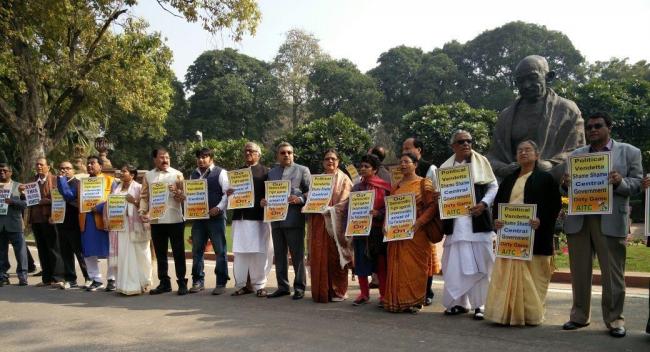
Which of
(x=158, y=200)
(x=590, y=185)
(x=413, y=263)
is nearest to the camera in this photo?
(x=590, y=185)

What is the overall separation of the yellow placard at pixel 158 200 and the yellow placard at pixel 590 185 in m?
4.98

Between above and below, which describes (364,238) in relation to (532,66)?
below

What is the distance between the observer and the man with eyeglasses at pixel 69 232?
848 centimetres

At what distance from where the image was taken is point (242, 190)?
7449 millimetres

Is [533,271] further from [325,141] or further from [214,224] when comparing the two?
[325,141]

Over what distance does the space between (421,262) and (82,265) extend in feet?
17.9

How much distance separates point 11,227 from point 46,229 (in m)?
0.55

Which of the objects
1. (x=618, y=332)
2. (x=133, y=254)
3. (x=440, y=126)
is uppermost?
(x=440, y=126)

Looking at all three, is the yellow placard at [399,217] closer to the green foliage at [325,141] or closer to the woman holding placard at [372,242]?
the woman holding placard at [372,242]

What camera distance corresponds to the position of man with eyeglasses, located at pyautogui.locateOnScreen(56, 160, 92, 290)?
8477 millimetres

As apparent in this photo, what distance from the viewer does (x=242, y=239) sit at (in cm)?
751

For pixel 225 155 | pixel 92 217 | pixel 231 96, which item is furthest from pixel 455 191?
pixel 231 96

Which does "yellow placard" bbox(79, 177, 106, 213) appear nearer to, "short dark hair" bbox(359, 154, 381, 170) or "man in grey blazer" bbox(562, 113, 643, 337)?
"short dark hair" bbox(359, 154, 381, 170)

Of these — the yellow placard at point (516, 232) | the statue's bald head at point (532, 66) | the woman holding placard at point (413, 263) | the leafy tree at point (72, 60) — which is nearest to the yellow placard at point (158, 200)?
the woman holding placard at point (413, 263)
